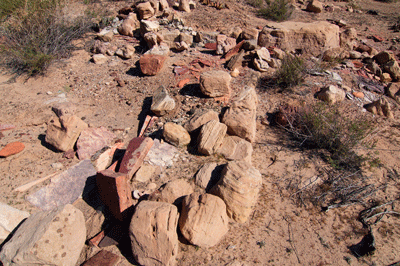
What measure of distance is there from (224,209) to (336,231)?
4.22 feet

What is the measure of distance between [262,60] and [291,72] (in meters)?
0.82

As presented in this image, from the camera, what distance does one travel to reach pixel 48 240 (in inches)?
91.3

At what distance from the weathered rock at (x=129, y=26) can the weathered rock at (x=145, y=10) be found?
208 mm

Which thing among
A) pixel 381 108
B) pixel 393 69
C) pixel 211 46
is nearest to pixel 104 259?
pixel 211 46

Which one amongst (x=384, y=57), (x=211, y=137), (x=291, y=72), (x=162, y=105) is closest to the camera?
(x=211, y=137)

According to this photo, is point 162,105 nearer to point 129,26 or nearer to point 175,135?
point 175,135

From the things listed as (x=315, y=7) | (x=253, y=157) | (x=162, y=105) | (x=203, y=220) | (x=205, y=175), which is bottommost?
(x=253, y=157)

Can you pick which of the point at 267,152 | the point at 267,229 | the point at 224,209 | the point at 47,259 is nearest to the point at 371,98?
the point at 267,152

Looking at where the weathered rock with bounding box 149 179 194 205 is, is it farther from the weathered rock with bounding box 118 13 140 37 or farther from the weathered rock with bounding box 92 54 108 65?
the weathered rock with bounding box 118 13 140 37

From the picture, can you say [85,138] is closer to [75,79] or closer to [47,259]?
[47,259]

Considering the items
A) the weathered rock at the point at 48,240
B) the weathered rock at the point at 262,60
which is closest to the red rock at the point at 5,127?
the weathered rock at the point at 48,240

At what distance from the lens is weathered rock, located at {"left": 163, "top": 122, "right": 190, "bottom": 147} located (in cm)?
346

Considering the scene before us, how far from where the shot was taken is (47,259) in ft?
7.47

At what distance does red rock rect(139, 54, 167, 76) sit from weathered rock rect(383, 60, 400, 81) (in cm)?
499
